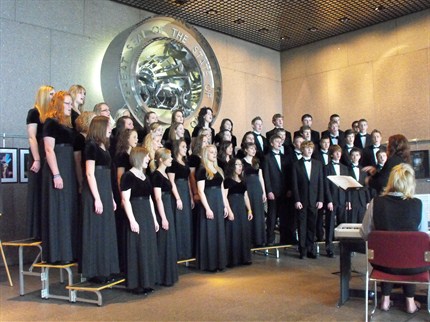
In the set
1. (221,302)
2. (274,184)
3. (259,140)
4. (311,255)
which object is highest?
(259,140)

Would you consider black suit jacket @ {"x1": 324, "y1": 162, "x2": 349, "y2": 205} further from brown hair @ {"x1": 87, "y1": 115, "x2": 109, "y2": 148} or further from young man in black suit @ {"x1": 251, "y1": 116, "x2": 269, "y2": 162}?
brown hair @ {"x1": 87, "y1": 115, "x2": 109, "y2": 148}

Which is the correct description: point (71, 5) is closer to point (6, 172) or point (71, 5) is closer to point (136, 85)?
point (136, 85)

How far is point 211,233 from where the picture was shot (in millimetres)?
5938

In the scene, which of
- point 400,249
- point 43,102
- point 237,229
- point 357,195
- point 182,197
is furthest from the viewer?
point 357,195

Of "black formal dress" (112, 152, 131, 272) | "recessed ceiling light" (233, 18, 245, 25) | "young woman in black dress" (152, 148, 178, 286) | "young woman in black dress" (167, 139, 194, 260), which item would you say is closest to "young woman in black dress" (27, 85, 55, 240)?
"black formal dress" (112, 152, 131, 272)

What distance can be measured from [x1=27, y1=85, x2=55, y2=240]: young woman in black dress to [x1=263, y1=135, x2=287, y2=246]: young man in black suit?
336cm

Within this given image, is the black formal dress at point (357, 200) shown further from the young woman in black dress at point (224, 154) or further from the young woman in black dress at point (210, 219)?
the young woman in black dress at point (210, 219)

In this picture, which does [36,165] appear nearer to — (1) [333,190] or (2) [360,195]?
(1) [333,190]

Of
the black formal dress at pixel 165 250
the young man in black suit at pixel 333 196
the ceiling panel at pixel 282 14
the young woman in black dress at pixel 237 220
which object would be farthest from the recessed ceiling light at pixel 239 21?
the black formal dress at pixel 165 250

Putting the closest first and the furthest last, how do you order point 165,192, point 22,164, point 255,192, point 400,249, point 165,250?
point 400,249, point 165,250, point 165,192, point 22,164, point 255,192

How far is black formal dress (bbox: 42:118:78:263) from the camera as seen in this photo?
4.54 metres

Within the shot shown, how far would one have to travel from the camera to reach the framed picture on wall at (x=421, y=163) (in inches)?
350

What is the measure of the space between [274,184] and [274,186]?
0.10ft

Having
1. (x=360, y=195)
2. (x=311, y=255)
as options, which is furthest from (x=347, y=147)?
(x=311, y=255)
